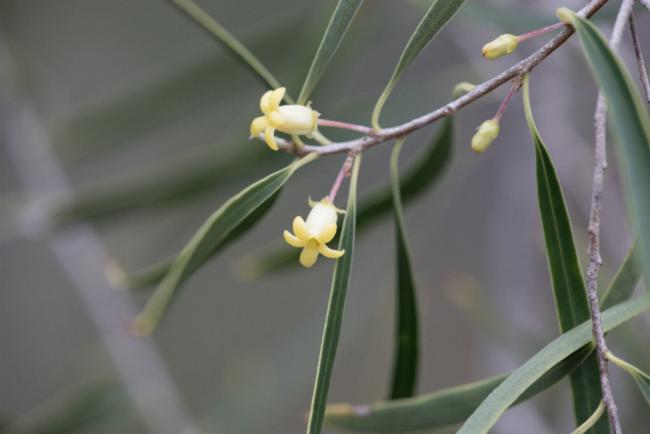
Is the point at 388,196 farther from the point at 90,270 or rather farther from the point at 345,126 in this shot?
the point at 90,270

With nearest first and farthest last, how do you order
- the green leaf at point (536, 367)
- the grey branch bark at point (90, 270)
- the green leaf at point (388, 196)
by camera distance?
the green leaf at point (536, 367)
the green leaf at point (388, 196)
the grey branch bark at point (90, 270)

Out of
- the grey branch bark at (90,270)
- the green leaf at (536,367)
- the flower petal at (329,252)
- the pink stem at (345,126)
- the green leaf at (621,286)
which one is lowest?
the green leaf at (536,367)

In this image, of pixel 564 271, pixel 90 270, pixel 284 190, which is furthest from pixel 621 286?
pixel 90 270

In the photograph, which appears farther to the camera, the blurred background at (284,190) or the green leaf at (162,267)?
the blurred background at (284,190)

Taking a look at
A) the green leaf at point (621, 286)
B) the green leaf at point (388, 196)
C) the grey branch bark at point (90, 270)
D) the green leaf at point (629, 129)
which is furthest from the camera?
the grey branch bark at point (90, 270)

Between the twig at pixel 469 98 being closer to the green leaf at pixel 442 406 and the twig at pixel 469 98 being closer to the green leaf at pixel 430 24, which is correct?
the green leaf at pixel 430 24

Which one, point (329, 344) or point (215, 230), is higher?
point (215, 230)

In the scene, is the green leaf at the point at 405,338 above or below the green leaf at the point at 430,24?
below

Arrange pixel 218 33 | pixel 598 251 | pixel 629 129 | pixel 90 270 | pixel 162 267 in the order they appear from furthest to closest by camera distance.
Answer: pixel 90 270
pixel 162 267
pixel 218 33
pixel 598 251
pixel 629 129

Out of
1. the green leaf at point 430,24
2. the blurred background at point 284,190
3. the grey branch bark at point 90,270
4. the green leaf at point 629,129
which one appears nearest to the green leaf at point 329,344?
the green leaf at point 430,24
